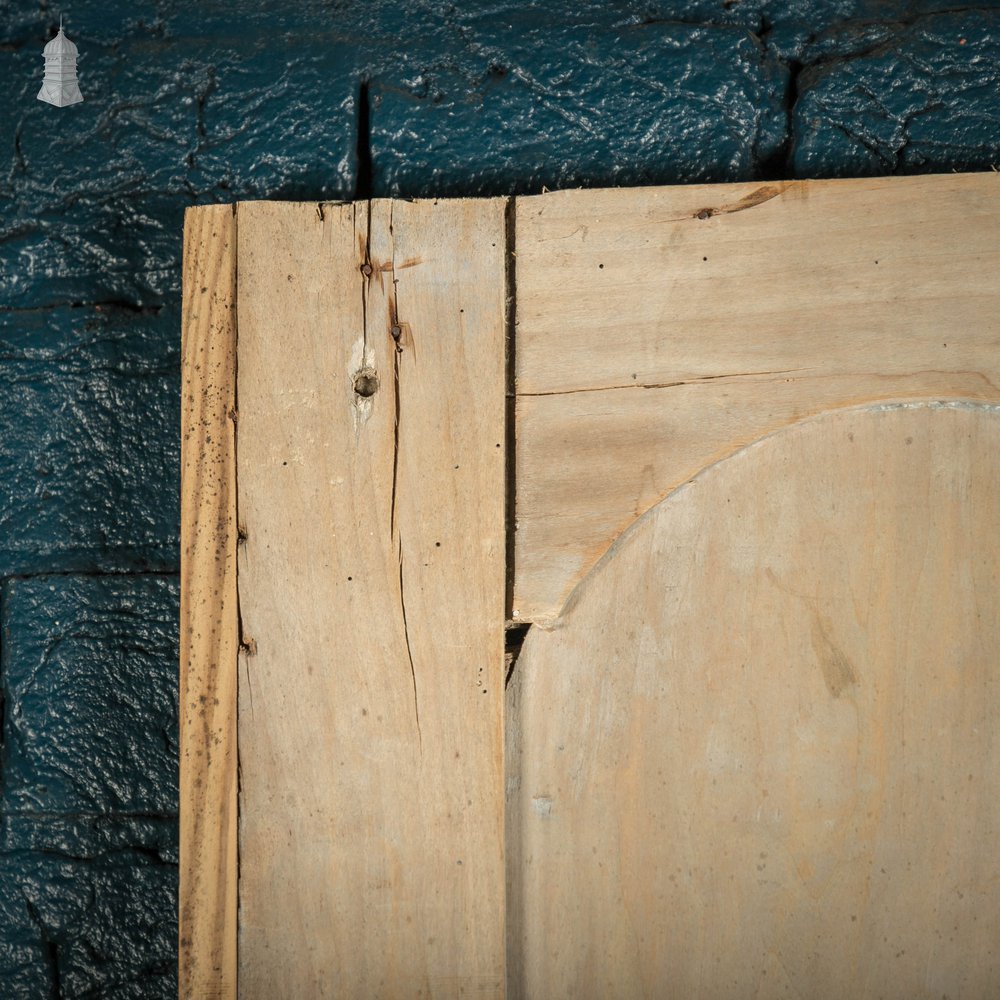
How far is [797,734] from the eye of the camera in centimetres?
79

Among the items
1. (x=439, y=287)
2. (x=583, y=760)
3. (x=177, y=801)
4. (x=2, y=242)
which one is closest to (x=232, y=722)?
(x=177, y=801)

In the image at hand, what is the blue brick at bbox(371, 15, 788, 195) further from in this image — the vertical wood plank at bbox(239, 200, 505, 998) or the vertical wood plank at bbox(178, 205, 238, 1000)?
the vertical wood plank at bbox(178, 205, 238, 1000)

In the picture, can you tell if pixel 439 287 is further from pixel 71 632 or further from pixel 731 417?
pixel 71 632

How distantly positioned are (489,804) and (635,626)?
0.22 metres

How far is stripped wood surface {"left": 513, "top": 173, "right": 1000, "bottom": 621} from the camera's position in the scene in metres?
0.77

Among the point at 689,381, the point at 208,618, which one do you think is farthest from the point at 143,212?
the point at 689,381

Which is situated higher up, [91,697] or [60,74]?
[60,74]

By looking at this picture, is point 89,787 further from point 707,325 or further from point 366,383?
point 707,325

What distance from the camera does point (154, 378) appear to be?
3.05 ft

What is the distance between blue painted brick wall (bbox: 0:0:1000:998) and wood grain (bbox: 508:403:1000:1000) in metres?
0.36

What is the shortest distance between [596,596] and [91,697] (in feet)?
1.93

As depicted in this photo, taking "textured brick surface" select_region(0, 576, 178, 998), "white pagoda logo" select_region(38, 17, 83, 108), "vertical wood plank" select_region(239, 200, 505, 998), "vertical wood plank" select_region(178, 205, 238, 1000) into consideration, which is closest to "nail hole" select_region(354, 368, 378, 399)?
"vertical wood plank" select_region(239, 200, 505, 998)

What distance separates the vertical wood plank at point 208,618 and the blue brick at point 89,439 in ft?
0.38


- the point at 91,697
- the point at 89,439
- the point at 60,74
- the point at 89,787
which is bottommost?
→ the point at 89,787
